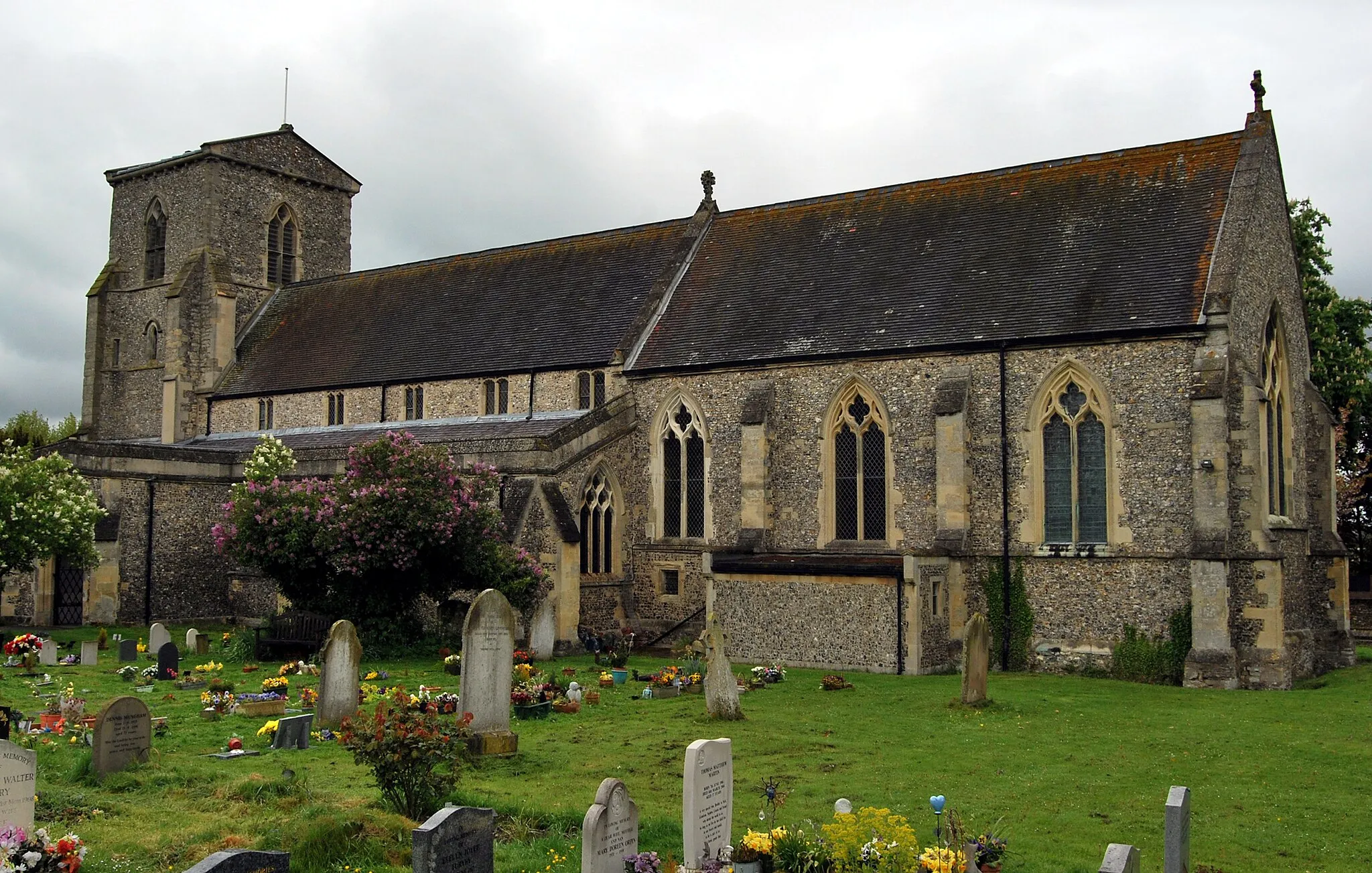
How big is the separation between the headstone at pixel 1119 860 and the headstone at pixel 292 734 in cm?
1053

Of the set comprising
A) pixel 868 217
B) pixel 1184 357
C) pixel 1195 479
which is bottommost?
pixel 1195 479

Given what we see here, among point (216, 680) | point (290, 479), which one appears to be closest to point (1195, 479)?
point (216, 680)

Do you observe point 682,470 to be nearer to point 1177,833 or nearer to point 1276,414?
point 1276,414

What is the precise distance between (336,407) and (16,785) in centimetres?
2763

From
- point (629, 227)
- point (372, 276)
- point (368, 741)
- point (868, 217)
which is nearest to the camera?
point (368, 741)

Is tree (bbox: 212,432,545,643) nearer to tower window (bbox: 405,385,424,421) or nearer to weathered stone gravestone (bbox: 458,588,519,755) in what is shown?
tower window (bbox: 405,385,424,421)

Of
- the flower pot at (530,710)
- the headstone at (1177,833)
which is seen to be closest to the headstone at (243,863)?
the headstone at (1177,833)

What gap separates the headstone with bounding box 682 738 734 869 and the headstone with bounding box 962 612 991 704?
359 inches

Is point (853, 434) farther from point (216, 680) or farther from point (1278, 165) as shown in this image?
point (216, 680)

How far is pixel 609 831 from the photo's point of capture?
357 inches

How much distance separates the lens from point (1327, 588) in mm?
26094

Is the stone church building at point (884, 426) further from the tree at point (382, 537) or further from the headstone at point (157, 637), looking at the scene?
the headstone at point (157, 637)

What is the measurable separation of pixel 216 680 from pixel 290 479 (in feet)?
40.0

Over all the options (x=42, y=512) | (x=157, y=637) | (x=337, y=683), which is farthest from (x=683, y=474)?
(x=42, y=512)
